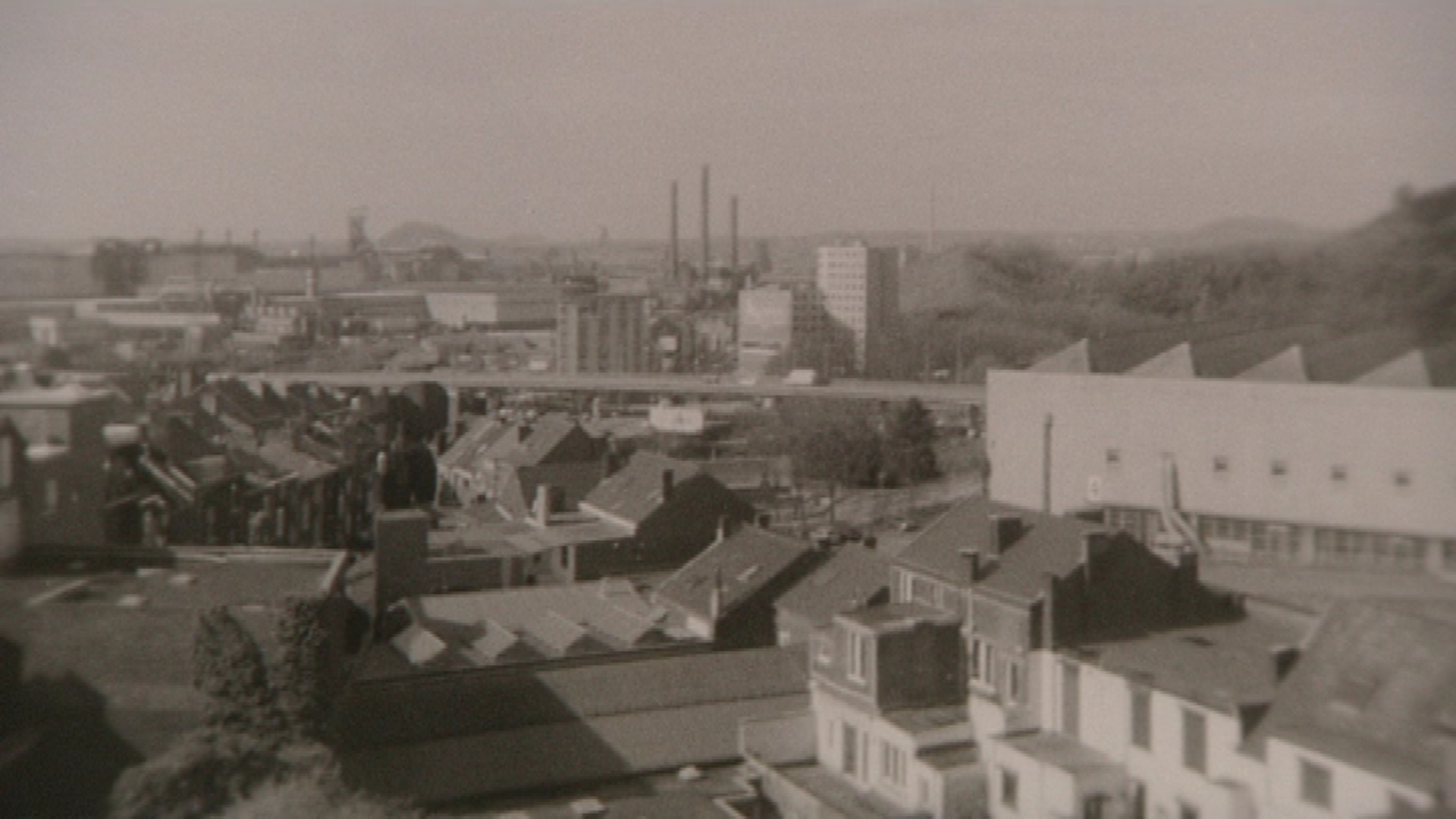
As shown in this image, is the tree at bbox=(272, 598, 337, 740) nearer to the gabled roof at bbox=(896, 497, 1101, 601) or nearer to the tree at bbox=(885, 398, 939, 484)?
the gabled roof at bbox=(896, 497, 1101, 601)

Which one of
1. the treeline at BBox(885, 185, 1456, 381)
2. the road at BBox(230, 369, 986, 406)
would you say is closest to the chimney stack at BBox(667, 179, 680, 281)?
the road at BBox(230, 369, 986, 406)

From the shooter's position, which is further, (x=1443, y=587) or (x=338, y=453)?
(x=338, y=453)

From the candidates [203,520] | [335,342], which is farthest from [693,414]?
[203,520]

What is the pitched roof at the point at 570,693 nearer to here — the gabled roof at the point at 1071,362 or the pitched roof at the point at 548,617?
the pitched roof at the point at 548,617

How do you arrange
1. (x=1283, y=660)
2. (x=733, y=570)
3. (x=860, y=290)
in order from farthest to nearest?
(x=860, y=290)
(x=733, y=570)
(x=1283, y=660)

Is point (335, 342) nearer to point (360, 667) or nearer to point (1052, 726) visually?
point (360, 667)

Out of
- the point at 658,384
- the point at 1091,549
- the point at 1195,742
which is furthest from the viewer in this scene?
the point at 658,384

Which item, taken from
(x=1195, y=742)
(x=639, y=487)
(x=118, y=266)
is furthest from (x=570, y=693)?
(x=639, y=487)

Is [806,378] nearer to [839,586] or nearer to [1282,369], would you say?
[839,586]
